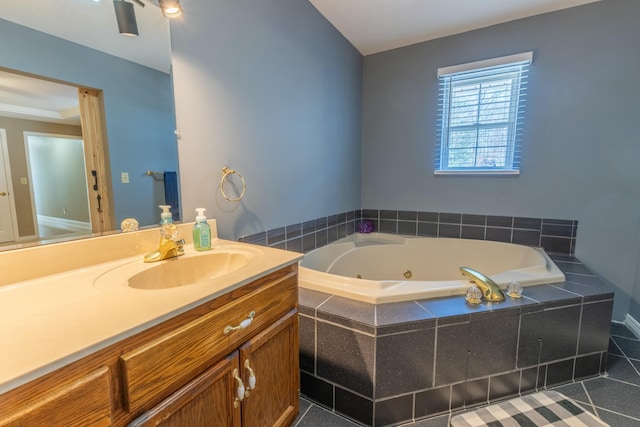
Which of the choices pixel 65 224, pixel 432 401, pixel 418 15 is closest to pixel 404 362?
pixel 432 401

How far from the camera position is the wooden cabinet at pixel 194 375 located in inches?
20.7

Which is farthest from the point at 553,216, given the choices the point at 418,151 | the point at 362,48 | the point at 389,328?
the point at 362,48

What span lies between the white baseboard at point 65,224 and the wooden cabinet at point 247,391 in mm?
712

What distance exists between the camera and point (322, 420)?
1.36 metres

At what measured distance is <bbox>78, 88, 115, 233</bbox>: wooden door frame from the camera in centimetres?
106

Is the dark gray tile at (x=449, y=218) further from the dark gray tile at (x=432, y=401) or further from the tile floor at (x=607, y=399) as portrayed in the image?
the dark gray tile at (x=432, y=401)

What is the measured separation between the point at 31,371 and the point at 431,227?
277 cm

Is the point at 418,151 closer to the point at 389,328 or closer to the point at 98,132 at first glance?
the point at 389,328

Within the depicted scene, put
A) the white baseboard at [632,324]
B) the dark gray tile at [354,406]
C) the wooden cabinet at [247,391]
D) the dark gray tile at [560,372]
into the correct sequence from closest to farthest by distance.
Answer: the wooden cabinet at [247,391]
the dark gray tile at [354,406]
the dark gray tile at [560,372]
the white baseboard at [632,324]

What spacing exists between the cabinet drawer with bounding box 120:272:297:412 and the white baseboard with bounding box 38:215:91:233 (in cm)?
65

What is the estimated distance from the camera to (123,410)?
0.62 metres

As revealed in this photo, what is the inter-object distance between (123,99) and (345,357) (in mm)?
1408

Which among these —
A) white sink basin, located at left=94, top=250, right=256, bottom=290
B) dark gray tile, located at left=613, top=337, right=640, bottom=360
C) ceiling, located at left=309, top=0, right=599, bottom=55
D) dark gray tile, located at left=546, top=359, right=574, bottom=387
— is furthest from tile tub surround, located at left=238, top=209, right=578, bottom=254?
ceiling, located at left=309, top=0, right=599, bottom=55

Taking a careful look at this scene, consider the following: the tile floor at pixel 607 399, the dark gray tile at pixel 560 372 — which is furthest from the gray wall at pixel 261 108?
the dark gray tile at pixel 560 372
